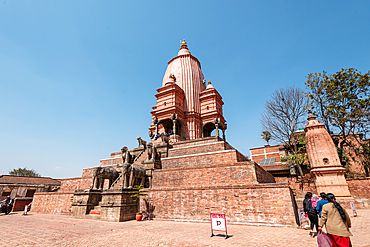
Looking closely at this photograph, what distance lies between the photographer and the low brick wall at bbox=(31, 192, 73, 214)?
14070 mm

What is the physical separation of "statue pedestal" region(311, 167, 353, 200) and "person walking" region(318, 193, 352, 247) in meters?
11.1

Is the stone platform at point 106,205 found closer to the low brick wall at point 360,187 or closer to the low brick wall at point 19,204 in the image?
the low brick wall at point 19,204

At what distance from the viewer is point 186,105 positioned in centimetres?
2533

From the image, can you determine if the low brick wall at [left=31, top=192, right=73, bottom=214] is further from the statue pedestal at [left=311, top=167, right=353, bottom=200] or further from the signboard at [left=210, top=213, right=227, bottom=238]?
the statue pedestal at [left=311, top=167, right=353, bottom=200]

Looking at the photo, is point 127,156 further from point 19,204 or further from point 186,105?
point 186,105

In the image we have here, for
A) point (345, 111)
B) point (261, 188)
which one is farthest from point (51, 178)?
point (345, 111)

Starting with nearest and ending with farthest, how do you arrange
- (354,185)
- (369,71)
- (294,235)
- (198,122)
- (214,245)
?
(214,245) < (294,235) < (354,185) < (369,71) < (198,122)

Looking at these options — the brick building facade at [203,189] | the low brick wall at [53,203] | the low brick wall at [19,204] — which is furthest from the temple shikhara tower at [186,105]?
the low brick wall at [19,204]

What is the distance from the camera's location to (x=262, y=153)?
33.9m

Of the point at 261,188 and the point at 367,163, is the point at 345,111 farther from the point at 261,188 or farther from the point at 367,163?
the point at 261,188

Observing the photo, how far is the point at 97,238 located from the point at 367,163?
23587 mm

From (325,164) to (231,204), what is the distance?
900 cm

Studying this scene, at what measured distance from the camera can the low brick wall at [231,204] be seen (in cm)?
793

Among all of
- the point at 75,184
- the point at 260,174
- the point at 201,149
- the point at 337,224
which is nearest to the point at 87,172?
the point at 75,184
